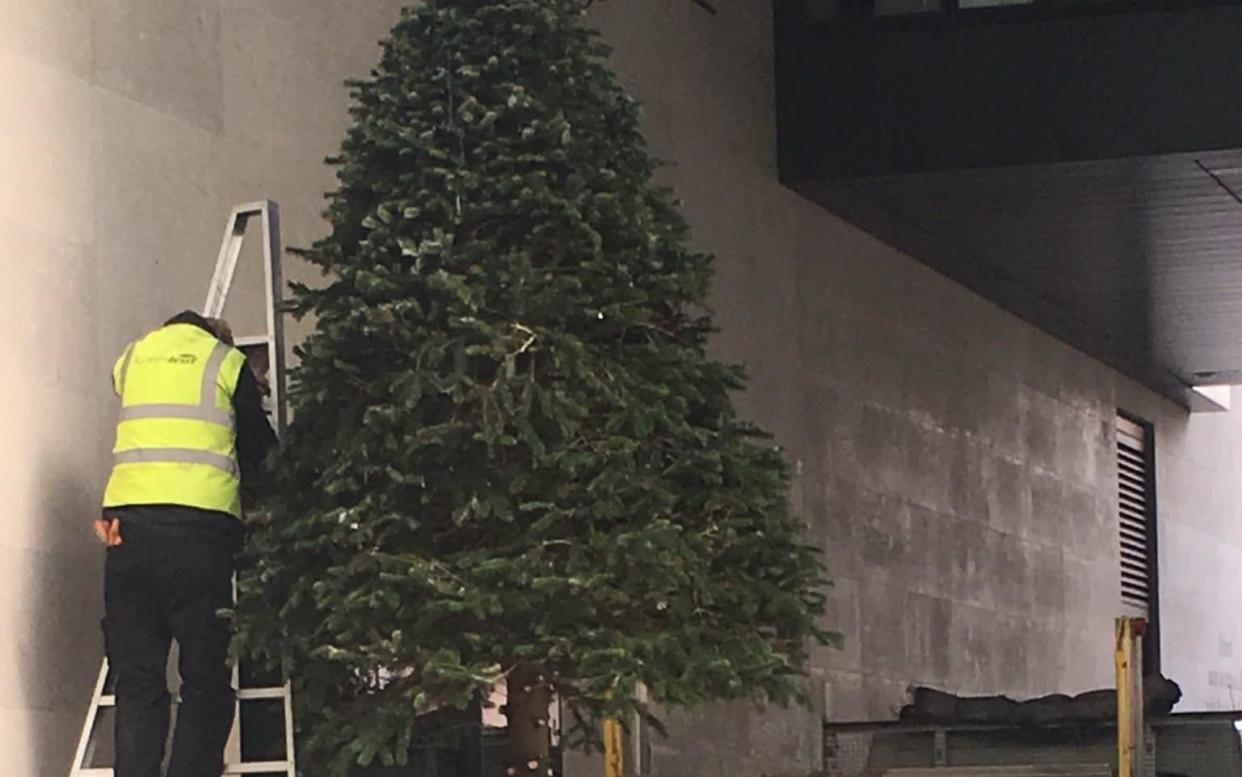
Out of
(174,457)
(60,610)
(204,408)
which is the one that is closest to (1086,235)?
(60,610)

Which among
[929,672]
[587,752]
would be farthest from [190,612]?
[929,672]

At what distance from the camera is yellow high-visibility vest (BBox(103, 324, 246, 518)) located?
7.82 m

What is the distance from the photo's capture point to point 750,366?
53.5 feet

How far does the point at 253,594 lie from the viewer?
7496 mm

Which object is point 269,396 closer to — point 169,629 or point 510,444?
point 169,629

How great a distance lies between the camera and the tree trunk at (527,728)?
25.1 feet

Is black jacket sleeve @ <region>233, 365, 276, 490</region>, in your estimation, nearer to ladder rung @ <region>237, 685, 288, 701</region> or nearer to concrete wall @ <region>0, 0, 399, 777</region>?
ladder rung @ <region>237, 685, 288, 701</region>

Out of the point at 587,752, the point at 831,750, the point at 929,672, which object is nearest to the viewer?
the point at 587,752

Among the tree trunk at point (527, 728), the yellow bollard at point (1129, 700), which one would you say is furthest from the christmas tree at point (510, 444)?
the yellow bollard at point (1129, 700)

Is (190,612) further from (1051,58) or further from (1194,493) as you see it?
(1194,493)

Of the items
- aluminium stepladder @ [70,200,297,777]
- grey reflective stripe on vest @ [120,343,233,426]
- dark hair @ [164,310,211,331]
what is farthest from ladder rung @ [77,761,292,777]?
dark hair @ [164,310,211,331]

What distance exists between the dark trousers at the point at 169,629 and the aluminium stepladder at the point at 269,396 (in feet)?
0.63

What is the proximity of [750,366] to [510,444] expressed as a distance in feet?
30.4

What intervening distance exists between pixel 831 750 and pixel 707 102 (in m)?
5.24
